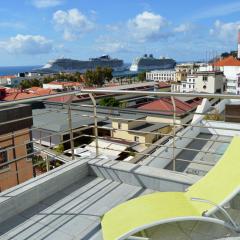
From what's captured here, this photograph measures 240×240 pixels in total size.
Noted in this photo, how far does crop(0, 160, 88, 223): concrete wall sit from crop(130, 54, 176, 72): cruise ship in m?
139

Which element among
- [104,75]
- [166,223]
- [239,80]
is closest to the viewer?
[166,223]

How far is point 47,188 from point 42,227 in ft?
1.75

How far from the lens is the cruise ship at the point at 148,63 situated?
14238 cm

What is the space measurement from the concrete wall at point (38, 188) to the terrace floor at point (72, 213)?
5 cm

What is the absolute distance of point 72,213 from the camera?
2.54 meters

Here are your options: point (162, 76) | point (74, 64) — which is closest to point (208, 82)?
point (162, 76)

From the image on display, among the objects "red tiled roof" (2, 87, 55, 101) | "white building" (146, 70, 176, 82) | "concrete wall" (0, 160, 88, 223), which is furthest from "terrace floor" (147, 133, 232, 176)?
"white building" (146, 70, 176, 82)

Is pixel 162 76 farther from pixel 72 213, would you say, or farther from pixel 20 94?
pixel 72 213

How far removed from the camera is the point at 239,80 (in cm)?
4534

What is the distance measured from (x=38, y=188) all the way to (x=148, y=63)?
14554cm

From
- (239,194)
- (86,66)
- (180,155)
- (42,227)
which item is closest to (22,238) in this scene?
(42,227)

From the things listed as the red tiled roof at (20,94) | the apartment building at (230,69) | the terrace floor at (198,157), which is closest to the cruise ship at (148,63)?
the apartment building at (230,69)

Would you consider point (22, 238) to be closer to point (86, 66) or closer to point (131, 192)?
point (131, 192)

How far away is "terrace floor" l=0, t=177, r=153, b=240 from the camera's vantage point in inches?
88.5
